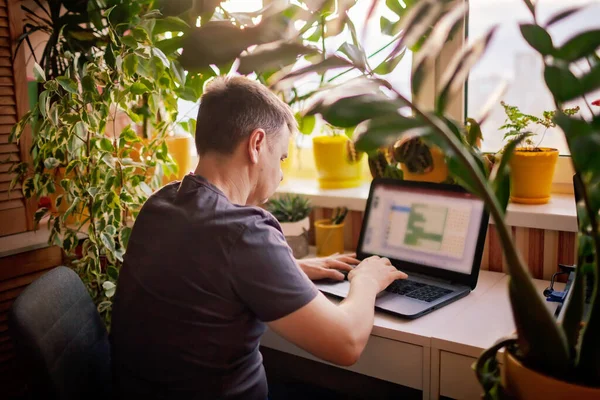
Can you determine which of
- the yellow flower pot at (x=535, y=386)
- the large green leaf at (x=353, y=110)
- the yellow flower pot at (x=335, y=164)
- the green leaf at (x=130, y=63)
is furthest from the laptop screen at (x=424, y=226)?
the large green leaf at (x=353, y=110)

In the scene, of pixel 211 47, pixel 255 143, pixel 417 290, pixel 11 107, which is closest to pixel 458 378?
pixel 417 290

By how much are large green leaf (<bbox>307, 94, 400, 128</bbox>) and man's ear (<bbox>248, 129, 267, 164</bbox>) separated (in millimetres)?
534

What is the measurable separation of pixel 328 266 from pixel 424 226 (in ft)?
0.97

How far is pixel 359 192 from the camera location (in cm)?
204

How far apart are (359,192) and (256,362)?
0.92m

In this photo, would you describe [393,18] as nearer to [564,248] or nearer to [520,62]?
[520,62]

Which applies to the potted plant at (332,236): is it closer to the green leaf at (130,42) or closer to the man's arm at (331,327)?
the man's arm at (331,327)

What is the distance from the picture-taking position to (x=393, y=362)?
52.5 inches

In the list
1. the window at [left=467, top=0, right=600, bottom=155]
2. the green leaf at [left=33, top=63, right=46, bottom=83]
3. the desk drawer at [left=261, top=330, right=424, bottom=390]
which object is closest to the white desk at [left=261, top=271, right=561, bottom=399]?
the desk drawer at [left=261, top=330, right=424, bottom=390]

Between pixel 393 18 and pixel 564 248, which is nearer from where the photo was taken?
pixel 564 248

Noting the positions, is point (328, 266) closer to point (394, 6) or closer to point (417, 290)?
point (417, 290)

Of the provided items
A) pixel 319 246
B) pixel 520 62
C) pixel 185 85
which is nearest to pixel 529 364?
pixel 319 246

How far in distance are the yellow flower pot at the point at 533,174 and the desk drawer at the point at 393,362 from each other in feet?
2.14

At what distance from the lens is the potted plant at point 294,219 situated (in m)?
1.92
